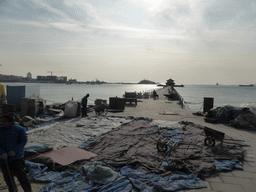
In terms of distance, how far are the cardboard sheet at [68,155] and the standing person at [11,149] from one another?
163cm

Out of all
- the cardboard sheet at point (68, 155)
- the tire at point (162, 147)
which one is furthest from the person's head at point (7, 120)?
the tire at point (162, 147)

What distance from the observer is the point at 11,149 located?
3.34m

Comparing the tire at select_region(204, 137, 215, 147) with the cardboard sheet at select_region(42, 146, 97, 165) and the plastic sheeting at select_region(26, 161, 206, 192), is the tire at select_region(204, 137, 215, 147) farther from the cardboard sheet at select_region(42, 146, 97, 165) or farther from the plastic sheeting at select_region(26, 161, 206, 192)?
the cardboard sheet at select_region(42, 146, 97, 165)

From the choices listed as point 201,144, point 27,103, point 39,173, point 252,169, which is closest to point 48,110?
point 27,103

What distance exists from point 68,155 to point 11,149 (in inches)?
94.5

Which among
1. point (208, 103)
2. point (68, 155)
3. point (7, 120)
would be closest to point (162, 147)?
point (68, 155)

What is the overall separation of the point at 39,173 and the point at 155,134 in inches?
193

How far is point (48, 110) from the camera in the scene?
13.5 m

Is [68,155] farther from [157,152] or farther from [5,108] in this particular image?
[5,108]

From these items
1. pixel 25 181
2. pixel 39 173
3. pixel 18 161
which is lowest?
pixel 39 173

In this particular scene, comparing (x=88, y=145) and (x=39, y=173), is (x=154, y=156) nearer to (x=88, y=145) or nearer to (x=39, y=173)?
(x=88, y=145)

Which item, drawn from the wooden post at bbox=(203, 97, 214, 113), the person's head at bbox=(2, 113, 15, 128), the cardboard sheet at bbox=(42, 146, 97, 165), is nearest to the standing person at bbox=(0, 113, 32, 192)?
the person's head at bbox=(2, 113, 15, 128)

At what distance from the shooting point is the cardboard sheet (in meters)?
5.20

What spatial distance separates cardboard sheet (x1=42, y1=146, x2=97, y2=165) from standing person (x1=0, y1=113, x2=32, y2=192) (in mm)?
1627
